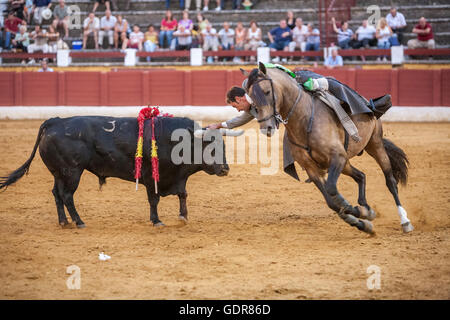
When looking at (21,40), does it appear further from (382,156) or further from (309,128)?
(309,128)

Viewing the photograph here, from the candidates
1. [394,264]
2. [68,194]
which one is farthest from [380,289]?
[68,194]

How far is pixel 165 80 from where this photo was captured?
18562 mm

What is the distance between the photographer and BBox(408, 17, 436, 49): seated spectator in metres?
18.0

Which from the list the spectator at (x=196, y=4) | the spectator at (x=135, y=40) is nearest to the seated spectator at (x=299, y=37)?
the spectator at (x=196, y=4)

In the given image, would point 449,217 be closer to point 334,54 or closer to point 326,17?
point 334,54

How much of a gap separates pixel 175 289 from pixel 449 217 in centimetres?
412

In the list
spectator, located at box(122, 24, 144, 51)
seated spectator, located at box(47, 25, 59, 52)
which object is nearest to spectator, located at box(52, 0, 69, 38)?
seated spectator, located at box(47, 25, 59, 52)

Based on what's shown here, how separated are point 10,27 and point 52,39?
1632 mm

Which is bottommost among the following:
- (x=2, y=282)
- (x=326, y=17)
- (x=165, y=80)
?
(x=2, y=282)

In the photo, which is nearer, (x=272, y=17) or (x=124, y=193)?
(x=124, y=193)

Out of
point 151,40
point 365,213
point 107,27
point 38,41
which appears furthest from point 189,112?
point 365,213

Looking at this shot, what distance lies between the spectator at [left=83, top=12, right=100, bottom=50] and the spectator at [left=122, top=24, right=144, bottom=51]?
1077 mm

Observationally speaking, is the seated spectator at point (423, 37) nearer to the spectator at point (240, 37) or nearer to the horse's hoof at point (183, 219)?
the spectator at point (240, 37)

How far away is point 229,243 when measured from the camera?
6848 millimetres
